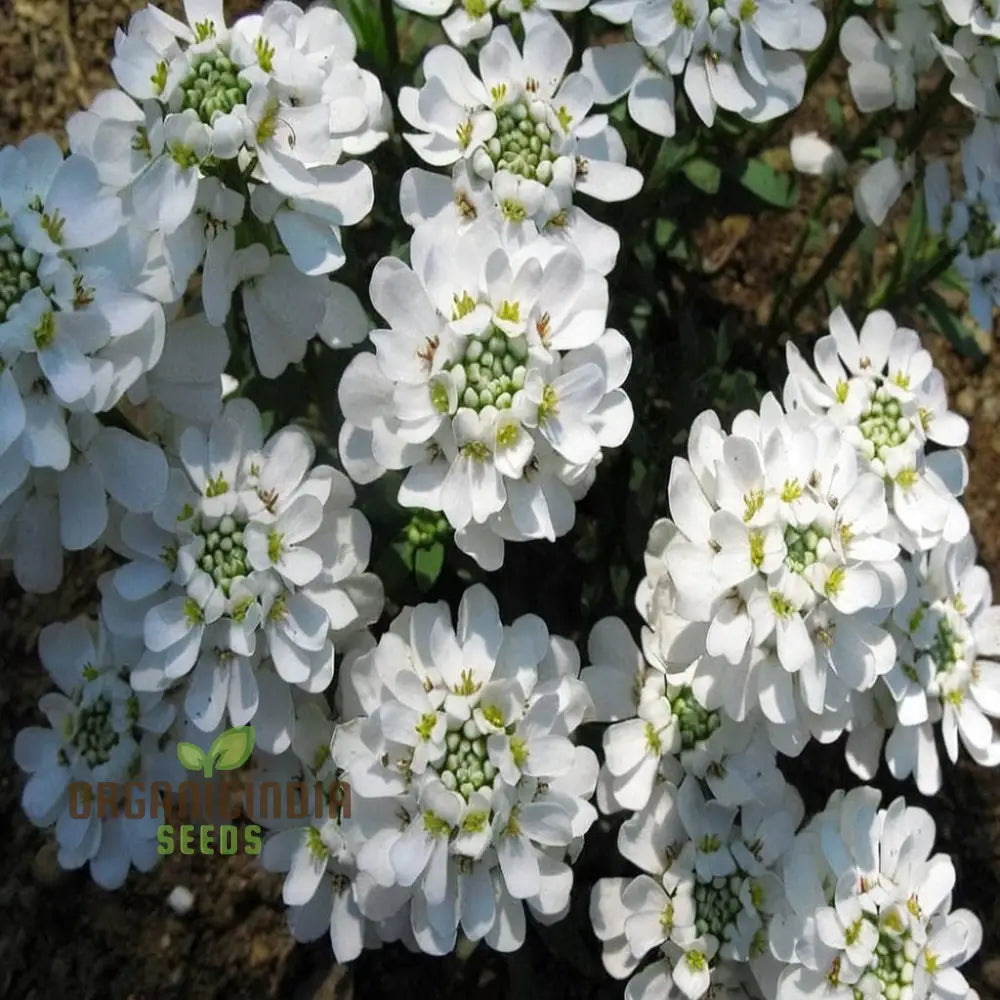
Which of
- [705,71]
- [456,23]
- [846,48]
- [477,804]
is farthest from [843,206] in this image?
[477,804]

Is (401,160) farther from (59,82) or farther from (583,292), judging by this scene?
(59,82)

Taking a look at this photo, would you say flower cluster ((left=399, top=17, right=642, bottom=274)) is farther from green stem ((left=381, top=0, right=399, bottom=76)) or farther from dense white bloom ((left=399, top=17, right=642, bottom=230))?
green stem ((left=381, top=0, right=399, bottom=76))

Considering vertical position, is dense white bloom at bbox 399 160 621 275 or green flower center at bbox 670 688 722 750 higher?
dense white bloom at bbox 399 160 621 275

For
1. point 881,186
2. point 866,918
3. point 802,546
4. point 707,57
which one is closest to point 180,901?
point 866,918

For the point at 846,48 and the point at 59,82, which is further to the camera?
the point at 59,82

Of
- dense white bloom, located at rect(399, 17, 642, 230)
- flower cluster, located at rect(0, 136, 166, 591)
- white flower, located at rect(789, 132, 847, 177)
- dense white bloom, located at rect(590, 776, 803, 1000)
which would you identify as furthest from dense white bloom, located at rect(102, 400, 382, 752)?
white flower, located at rect(789, 132, 847, 177)

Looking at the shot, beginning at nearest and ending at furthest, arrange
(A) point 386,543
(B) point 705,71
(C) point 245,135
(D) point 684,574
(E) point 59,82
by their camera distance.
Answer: (C) point 245,135 → (D) point 684,574 → (B) point 705,71 → (A) point 386,543 → (E) point 59,82

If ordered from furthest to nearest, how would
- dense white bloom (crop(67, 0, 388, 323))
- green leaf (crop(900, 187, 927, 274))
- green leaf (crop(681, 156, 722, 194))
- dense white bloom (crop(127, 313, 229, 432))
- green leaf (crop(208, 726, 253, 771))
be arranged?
green leaf (crop(900, 187, 927, 274))
green leaf (crop(681, 156, 722, 194))
green leaf (crop(208, 726, 253, 771))
dense white bloom (crop(127, 313, 229, 432))
dense white bloom (crop(67, 0, 388, 323))

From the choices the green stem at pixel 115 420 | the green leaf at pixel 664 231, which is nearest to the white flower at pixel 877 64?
the green leaf at pixel 664 231
